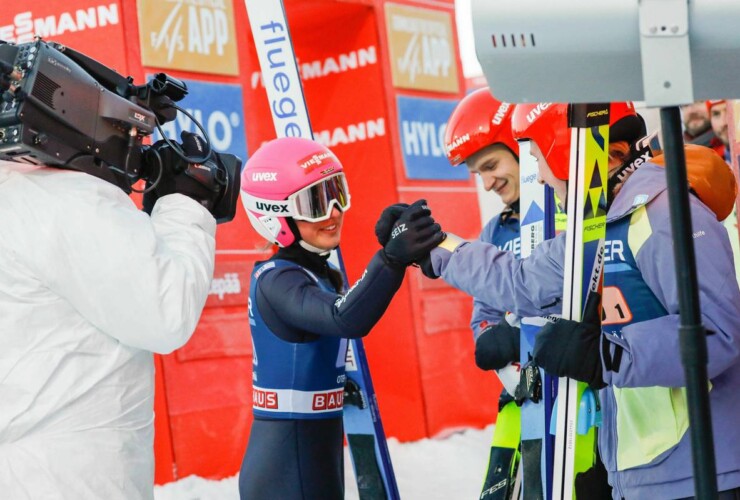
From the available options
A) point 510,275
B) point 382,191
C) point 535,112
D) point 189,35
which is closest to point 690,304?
point 510,275

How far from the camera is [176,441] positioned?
212 inches

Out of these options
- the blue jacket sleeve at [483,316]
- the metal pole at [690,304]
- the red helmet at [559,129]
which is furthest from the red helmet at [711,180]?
the blue jacket sleeve at [483,316]

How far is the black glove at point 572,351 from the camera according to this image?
2.24 m

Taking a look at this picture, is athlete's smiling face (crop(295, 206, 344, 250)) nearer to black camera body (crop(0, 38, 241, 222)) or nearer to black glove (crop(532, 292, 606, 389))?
black camera body (crop(0, 38, 241, 222))

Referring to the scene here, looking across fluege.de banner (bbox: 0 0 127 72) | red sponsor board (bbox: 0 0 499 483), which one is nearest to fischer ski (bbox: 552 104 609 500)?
fluege.de banner (bbox: 0 0 127 72)

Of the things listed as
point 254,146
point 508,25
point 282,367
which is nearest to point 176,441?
point 254,146

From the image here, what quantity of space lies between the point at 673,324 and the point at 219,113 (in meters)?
3.99

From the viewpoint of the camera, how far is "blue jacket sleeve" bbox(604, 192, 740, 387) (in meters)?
2.24

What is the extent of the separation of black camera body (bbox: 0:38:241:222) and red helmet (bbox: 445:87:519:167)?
5.73ft

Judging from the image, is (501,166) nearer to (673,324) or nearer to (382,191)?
(673,324)

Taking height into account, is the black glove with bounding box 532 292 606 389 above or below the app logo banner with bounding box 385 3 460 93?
below

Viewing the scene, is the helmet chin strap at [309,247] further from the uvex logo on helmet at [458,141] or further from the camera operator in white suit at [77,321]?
the camera operator in white suit at [77,321]

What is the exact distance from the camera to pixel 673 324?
2.28 metres

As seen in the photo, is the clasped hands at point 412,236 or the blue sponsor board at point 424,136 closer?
the clasped hands at point 412,236
